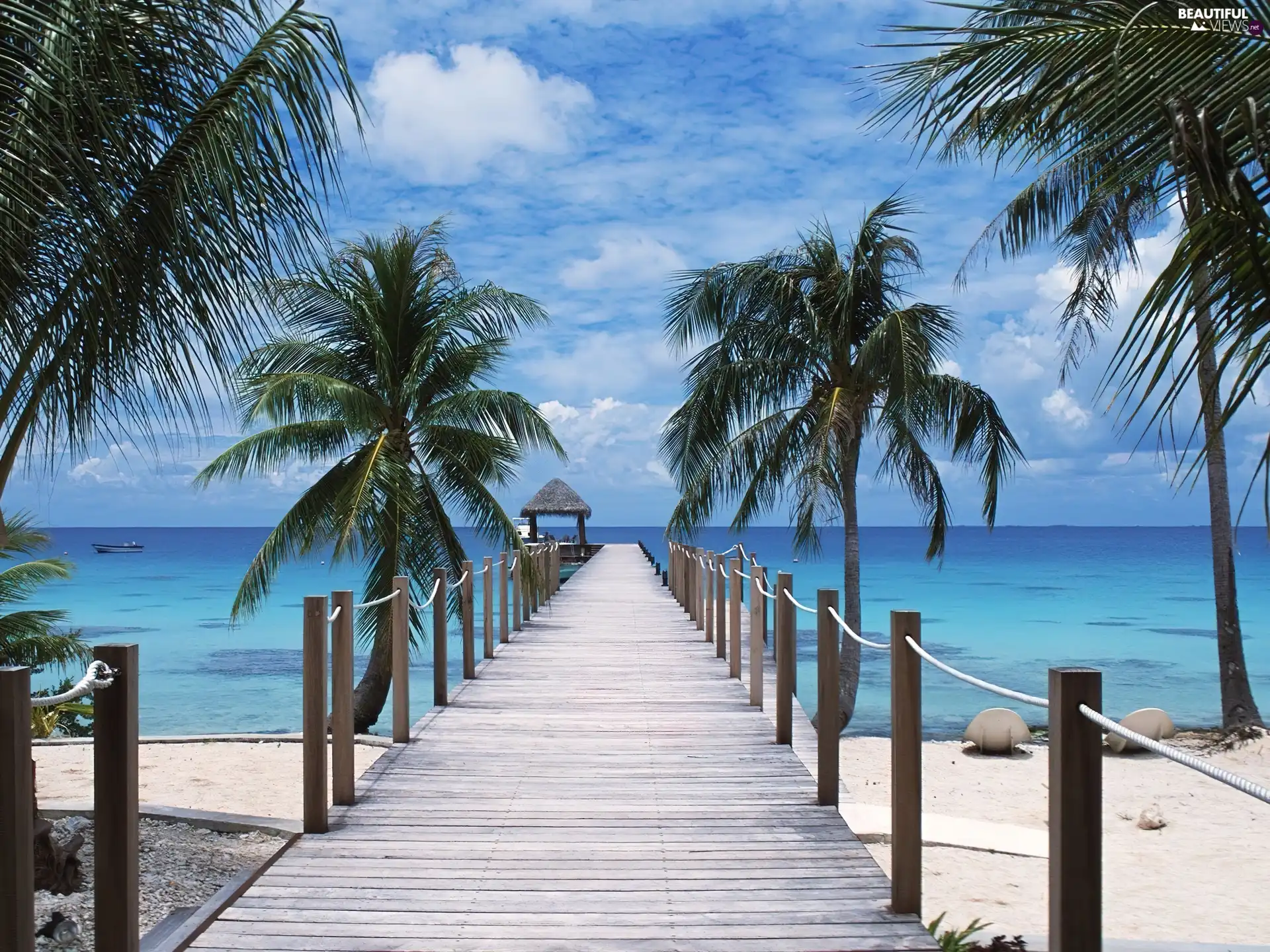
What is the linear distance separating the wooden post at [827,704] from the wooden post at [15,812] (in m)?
3.79

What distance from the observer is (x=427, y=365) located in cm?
1465

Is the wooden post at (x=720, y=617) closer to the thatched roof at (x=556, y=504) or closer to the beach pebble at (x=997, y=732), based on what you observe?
the beach pebble at (x=997, y=732)

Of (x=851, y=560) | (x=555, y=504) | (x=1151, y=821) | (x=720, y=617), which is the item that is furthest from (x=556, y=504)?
(x=1151, y=821)

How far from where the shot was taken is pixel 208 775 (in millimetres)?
10648

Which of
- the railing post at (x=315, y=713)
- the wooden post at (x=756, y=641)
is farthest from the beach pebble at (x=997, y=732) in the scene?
the railing post at (x=315, y=713)

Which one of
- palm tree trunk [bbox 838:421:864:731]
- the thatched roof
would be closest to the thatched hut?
the thatched roof

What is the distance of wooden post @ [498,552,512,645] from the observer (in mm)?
13129

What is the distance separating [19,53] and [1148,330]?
5.22 meters

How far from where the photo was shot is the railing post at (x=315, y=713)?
5168 millimetres

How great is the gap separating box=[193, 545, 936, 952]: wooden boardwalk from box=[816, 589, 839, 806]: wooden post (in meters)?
0.13

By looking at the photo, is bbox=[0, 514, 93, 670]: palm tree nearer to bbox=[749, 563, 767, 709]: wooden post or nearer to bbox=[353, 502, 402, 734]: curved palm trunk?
bbox=[353, 502, 402, 734]: curved palm trunk

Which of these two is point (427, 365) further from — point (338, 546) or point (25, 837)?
point (25, 837)

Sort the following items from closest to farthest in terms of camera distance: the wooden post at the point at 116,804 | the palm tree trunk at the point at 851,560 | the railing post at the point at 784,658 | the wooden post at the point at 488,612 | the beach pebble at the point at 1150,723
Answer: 1. the wooden post at the point at 116,804
2. the railing post at the point at 784,658
3. the wooden post at the point at 488,612
4. the beach pebble at the point at 1150,723
5. the palm tree trunk at the point at 851,560

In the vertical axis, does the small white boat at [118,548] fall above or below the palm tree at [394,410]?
below
